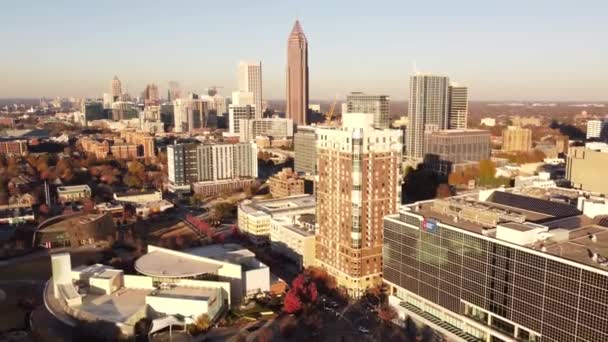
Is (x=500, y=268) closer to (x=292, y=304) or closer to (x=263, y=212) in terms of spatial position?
(x=292, y=304)

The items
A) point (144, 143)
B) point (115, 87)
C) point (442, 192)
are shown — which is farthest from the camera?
point (115, 87)

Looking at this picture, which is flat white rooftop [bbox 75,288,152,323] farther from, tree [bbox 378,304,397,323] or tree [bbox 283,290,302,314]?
tree [bbox 378,304,397,323]

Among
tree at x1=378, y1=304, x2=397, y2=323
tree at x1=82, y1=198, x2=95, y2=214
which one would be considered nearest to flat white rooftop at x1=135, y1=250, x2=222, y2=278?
tree at x1=378, y1=304, x2=397, y2=323

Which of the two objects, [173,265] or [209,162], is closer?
[173,265]

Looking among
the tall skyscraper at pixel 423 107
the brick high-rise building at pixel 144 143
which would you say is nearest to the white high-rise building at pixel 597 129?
the tall skyscraper at pixel 423 107

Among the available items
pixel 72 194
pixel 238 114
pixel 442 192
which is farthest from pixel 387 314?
pixel 238 114
